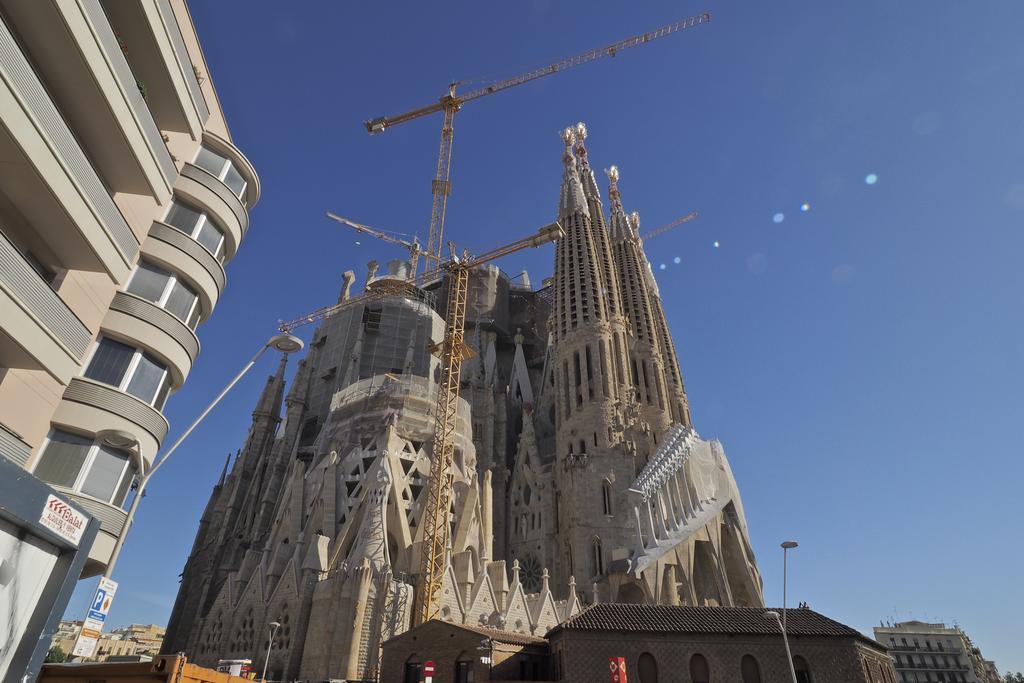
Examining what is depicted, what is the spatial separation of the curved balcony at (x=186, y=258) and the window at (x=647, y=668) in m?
22.3

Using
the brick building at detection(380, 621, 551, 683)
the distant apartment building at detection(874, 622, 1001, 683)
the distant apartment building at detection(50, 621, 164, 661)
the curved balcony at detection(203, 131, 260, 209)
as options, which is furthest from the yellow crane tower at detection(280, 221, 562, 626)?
the distant apartment building at detection(874, 622, 1001, 683)

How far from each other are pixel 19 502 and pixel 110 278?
7205mm

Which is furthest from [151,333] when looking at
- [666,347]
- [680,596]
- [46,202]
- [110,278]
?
[666,347]

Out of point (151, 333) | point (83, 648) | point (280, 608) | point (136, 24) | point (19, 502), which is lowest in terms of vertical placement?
point (83, 648)

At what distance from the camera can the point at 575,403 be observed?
54.9 metres

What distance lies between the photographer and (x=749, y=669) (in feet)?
88.9

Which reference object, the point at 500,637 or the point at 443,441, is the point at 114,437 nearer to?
the point at 500,637

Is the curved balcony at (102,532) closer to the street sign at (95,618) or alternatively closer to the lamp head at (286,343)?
the street sign at (95,618)

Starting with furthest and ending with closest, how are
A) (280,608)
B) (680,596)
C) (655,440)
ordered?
1. (655,440)
2. (680,596)
3. (280,608)

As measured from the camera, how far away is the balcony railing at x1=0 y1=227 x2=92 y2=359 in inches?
476

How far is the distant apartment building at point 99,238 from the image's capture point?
41.4 feet

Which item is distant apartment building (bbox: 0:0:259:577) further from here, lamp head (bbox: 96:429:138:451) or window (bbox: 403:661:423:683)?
window (bbox: 403:661:423:683)

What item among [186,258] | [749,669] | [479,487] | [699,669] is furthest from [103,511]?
[479,487]

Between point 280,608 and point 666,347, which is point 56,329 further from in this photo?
point 666,347
